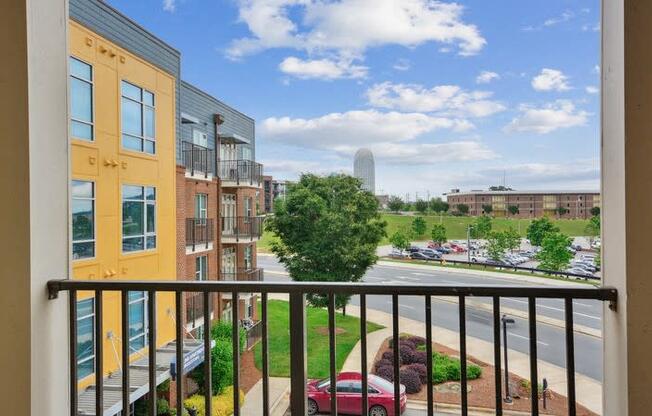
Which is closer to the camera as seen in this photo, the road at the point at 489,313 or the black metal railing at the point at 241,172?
the road at the point at 489,313

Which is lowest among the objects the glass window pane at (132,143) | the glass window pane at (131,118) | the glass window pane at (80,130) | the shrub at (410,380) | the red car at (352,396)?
the red car at (352,396)

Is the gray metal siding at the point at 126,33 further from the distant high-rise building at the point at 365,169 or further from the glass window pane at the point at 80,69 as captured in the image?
the distant high-rise building at the point at 365,169

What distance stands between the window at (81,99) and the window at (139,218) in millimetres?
293

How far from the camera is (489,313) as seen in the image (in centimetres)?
150

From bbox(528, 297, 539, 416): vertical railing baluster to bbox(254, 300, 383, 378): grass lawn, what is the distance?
0.53 m

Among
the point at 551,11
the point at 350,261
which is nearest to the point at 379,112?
the point at 350,261

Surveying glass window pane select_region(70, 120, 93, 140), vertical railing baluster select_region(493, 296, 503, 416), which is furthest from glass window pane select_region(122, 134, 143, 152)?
vertical railing baluster select_region(493, 296, 503, 416)

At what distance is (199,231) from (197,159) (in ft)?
1.01

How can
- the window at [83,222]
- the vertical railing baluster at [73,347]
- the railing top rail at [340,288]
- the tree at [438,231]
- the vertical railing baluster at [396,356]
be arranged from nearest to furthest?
1. the railing top rail at [340,288]
2. the vertical railing baluster at [396,356]
3. the vertical railing baluster at [73,347]
4. the window at [83,222]
5. the tree at [438,231]

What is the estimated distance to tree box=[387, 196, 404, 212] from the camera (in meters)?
1.69

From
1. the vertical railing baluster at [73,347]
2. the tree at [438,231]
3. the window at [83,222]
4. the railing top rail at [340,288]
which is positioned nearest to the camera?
the railing top rail at [340,288]

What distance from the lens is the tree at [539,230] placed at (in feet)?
5.32

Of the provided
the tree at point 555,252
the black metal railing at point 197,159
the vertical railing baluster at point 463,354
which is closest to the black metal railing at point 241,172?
the black metal railing at point 197,159

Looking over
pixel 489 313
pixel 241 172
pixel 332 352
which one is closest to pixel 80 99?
pixel 241 172
